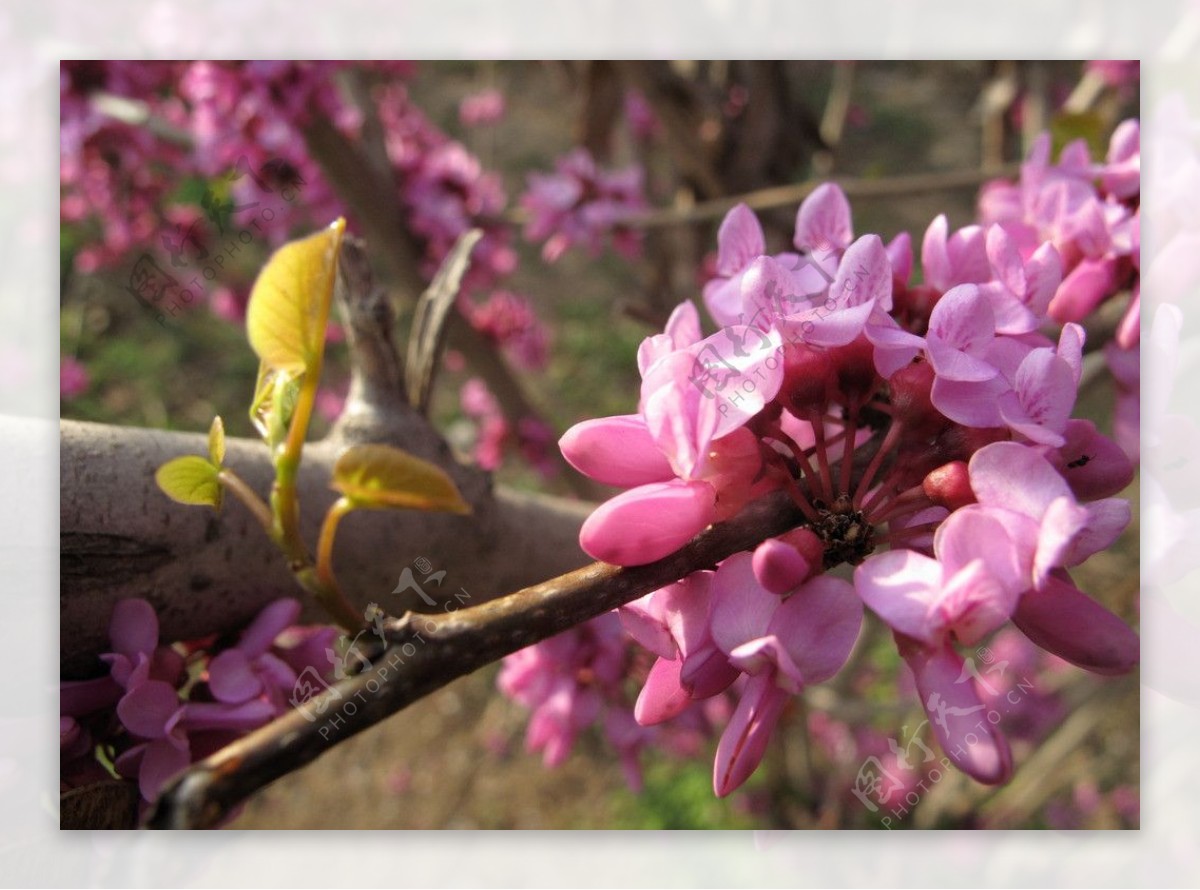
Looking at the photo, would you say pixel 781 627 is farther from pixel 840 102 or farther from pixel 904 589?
pixel 840 102

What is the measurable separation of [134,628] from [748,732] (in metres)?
0.35

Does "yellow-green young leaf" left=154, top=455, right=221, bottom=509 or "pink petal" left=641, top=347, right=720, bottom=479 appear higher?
"pink petal" left=641, top=347, right=720, bottom=479

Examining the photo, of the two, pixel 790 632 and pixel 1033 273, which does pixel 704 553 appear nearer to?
pixel 790 632

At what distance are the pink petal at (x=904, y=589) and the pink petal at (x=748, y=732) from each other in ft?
0.19

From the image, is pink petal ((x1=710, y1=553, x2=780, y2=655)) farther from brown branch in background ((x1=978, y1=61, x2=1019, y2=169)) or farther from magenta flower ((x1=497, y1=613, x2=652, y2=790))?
brown branch in background ((x1=978, y1=61, x2=1019, y2=169))

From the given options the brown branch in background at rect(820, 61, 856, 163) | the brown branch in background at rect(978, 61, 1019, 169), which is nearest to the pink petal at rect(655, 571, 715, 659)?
the brown branch in background at rect(978, 61, 1019, 169)

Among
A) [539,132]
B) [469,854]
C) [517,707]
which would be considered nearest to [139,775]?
[469,854]

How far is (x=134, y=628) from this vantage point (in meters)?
0.51

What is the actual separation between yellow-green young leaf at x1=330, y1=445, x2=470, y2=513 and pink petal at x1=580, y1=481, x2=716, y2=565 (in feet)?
0.20

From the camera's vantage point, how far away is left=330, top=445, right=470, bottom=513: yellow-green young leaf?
39 centimetres

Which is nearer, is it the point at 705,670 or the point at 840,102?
the point at 705,670

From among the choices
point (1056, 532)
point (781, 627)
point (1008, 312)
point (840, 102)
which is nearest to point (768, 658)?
point (781, 627)

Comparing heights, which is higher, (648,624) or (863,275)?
(863,275)

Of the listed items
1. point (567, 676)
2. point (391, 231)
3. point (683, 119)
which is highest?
point (683, 119)
